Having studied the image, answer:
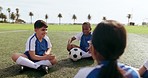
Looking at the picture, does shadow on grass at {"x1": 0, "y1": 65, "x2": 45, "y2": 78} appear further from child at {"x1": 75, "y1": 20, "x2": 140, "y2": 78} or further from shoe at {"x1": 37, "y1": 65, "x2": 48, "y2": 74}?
child at {"x1": 75, "y1": 20, "x2": 140, "y2": 78}

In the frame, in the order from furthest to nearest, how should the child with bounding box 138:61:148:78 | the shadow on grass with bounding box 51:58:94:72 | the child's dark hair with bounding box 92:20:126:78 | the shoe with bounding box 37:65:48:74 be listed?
the shadow on grass with bounding box 51:58:94:72 < the shoe with bounding box 37:65:48:74 < the child with bounding box 138:61:148:78 < the child's dark hair with bounding box 92:20:126:78

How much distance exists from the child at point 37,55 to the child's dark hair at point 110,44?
4.31m

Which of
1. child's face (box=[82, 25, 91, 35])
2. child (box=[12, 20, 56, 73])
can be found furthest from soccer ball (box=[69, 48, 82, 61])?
child (box=[12, 20, 56, 73])

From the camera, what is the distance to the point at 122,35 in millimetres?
2371

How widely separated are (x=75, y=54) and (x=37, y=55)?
1.45 metres

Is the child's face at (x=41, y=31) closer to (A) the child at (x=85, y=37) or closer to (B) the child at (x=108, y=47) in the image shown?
(A) the child at (x=85, y=37)

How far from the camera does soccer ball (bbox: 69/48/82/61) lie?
817 cm

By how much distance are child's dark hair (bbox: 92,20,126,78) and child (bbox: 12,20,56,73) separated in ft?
14.2

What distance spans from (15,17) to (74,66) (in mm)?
113666

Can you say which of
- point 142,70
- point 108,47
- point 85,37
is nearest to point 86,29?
point 85,37

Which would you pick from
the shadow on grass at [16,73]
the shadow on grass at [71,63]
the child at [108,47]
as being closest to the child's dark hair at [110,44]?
the child at [108,47]

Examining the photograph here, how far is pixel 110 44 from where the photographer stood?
7.63ft

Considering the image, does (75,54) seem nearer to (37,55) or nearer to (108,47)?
(37,55)

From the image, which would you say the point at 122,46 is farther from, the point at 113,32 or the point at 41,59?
the point at 41,59
